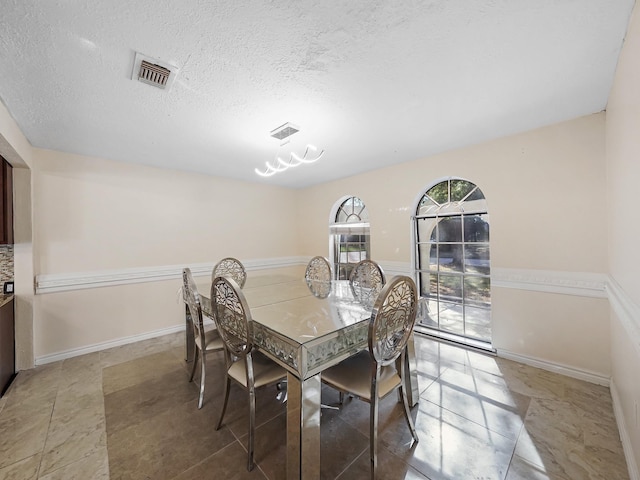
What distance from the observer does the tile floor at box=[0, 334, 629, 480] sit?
1.39 meters

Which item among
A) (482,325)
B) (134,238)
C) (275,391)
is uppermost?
(134,238)

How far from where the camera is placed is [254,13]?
44.5 inches

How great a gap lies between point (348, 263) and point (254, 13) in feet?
12.3

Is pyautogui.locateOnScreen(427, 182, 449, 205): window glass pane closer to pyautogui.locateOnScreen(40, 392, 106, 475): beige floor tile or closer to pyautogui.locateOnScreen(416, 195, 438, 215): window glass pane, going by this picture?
pyautogui.locateOnScreen(416, 195, 438, 215): window glass pane

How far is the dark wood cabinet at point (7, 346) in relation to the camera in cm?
214

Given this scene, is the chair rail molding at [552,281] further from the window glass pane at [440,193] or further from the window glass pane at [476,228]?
the window glass pane at [440,193]

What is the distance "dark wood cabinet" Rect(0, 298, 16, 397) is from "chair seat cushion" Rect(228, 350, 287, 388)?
2228mm

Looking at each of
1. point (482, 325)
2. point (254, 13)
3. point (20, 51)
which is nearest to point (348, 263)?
point (482, 325)

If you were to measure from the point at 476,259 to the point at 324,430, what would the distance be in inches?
98.2

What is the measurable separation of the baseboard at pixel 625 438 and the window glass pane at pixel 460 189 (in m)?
2.08

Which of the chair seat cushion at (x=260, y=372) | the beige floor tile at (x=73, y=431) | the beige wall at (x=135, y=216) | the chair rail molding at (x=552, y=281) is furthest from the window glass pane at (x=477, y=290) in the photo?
the beige floor tile at (x=73, y=431)

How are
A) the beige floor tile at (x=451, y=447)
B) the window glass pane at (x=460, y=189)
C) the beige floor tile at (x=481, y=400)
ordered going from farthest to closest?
1. the window glass pane at (x=460, y=189)
2. the beige floor tile at (x=481, y=400)
3. the beige floor tile at (x=451, y=447)

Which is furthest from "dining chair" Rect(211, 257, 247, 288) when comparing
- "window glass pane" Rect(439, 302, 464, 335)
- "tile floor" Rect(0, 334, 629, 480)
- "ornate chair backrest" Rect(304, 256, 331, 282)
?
"window glass pane" Rect(439, 302, 464, 335)

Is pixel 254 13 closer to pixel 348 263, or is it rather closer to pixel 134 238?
pixel 134 238
